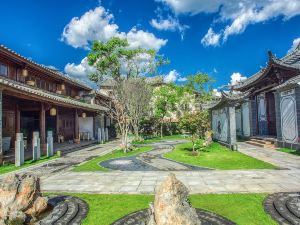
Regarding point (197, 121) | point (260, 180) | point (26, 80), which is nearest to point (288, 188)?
point (260, 180)

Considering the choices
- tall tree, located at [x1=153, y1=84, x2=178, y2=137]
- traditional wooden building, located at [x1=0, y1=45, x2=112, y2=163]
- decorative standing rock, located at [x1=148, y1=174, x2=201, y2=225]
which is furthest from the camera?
tall tree, located at [x1=153, y1=84, x2=178, y2=137]

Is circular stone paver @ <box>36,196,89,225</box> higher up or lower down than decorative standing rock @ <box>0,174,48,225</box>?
lower down

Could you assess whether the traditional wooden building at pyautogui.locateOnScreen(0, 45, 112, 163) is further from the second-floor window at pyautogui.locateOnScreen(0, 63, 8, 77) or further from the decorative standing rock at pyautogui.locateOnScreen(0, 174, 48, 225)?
the decorative standing rock at pyautogui.locateOnScreen(0, 174, 48, 225)

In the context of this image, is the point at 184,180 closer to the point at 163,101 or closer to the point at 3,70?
the point at 3,70

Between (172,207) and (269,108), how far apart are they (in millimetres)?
17611

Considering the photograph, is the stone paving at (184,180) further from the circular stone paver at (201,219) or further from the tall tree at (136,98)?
the tall tree at (136,98)

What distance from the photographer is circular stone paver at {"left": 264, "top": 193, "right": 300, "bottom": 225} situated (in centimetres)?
438

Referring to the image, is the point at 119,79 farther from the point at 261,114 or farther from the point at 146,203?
the point at 146,203

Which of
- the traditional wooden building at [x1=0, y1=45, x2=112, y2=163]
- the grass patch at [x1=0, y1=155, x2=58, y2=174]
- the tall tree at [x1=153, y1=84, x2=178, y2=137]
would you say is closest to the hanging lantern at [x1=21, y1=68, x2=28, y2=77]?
the traditional wooden building at [x1=0, y1=45, x2=112, y2=163]

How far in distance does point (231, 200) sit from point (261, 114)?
52.8 feet

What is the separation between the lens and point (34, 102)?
14.3 meters

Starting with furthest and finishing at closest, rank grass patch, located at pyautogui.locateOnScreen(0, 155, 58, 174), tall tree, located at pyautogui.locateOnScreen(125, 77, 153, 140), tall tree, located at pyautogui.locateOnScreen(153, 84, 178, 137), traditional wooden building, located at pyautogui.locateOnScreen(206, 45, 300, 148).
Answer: tall tree, located at pyautogui.locateOnScreen(153, 84, 178, 137), tall tree, located at pyautogui.locateOnScreen(125, 77, 153, 140), traditional wooden building, located at pyautogui.locateOnScreen(206, 45, 300, 148), grass patch, located at pyautogui.locateOnScreen(0, 155, 58, 174)

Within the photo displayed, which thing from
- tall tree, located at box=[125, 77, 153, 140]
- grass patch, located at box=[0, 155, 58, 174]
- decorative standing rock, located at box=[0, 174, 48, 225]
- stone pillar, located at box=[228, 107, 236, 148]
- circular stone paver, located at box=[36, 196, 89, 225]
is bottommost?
circular stone paver, located at box=[36, 196, 89, 225]

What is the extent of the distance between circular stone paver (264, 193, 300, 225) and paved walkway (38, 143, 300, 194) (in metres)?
0.52
